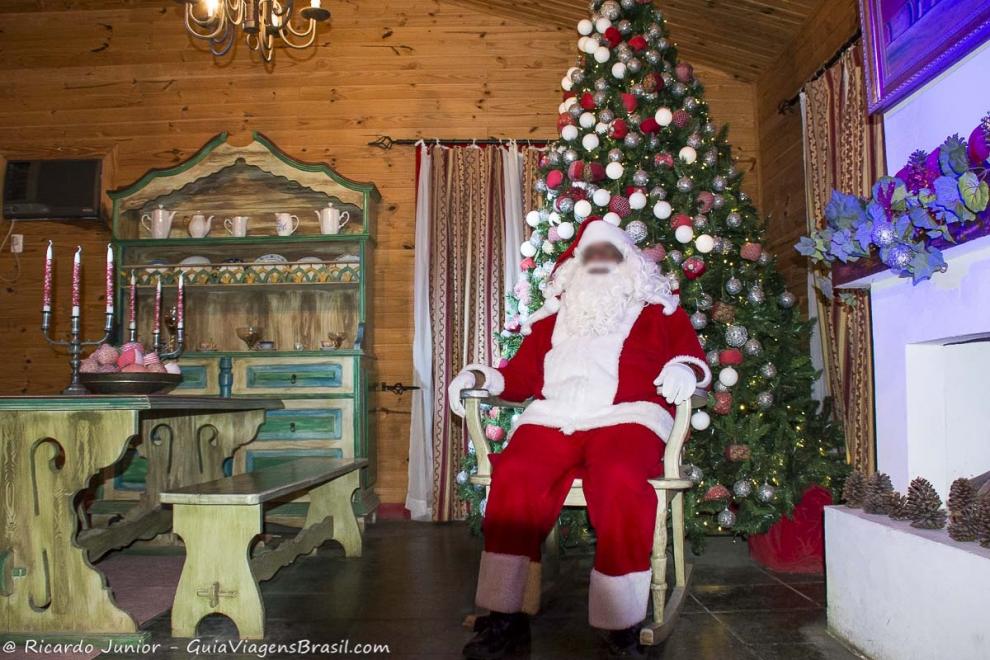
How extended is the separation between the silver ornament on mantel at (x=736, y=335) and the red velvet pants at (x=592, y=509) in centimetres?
106

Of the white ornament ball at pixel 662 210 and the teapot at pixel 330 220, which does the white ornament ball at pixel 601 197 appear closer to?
the white ornament ball at pixel 662 210

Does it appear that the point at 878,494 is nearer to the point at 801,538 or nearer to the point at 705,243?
the point at 801,538

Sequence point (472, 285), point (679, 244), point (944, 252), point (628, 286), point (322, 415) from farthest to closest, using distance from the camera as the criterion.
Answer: point (472, 285) → point (322, 415) → point (679, 244) → point (628, 286) → point (944, 252)

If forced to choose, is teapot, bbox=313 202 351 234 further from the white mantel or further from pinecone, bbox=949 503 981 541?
pinecone, bbox=949 503 981 541

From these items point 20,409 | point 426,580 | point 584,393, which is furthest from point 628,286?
point 20,409

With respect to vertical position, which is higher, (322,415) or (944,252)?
(944,252)

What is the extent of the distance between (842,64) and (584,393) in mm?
2176

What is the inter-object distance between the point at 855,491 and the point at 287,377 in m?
2.99

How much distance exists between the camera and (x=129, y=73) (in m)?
5.08

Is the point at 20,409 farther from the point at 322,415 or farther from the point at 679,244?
the point at 679,244

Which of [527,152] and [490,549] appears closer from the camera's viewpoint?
[490,549]

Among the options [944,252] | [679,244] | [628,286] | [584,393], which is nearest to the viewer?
[944,252]

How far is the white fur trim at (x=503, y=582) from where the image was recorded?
7.04ft

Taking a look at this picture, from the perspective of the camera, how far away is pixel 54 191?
4766mm
